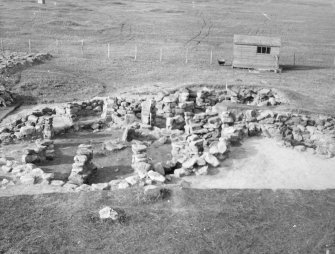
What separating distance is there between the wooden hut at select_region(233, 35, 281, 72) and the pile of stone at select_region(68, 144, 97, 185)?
24.6 meters

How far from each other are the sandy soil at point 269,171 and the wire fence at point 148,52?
23.0 metres

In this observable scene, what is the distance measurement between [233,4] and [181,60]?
183 feet

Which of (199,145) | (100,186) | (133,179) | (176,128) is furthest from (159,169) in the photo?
(176,128)

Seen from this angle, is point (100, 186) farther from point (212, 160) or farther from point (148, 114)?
point (148, 114)

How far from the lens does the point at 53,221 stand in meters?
15.8

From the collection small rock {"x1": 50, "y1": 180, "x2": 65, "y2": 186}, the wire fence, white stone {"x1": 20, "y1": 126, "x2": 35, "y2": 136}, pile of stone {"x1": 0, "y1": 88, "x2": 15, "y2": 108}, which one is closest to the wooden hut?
the wire fence

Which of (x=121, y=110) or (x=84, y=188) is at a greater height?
(x=121, y=110)

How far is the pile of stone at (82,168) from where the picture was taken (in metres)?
19.3

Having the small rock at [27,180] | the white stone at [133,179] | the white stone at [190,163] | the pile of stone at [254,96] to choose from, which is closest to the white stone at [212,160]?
the white stone at [190,163]

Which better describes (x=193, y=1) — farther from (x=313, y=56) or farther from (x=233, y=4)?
(x=313, y=56)

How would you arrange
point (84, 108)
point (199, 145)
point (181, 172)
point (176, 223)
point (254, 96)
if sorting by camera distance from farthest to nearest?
point (254, 96), point (84, 108), point (199, 145), point (181, 172), point (176, 223)

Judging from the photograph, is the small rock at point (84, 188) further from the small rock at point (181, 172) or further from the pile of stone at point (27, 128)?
the pile of stone at point (27, 128)

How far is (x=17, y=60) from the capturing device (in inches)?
1617

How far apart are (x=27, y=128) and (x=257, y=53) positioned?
2463 centimetres
